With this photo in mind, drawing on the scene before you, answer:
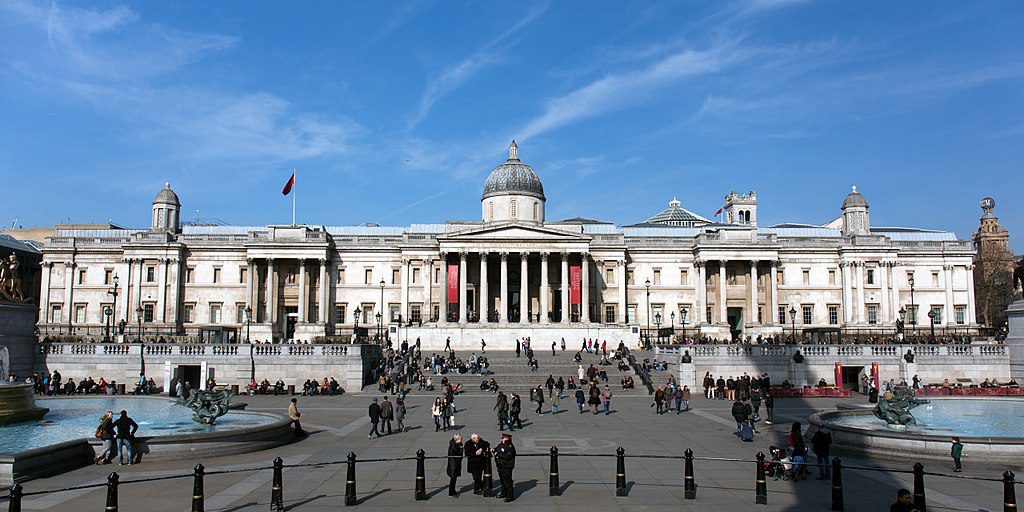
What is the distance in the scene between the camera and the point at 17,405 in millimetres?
24281

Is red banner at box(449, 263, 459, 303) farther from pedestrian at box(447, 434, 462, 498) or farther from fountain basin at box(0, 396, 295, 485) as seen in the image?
pedestrian at box(447, 434, 462, 498)

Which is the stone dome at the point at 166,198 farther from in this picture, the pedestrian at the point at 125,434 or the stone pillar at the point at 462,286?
the pedestrian at the point at 125,434

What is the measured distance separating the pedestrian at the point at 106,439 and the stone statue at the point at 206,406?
15.1 feet

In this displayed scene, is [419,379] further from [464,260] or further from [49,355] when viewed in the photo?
[464,260]

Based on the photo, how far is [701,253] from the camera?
243ft

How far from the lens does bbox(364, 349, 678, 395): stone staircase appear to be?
4291cm

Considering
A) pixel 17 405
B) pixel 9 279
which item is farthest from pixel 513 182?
pixel 17 405

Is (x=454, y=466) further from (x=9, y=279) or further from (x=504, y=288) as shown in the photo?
(x=504, y=288)

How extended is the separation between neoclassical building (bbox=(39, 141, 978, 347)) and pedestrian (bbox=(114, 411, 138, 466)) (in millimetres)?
50823

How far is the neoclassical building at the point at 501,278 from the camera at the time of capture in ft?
240

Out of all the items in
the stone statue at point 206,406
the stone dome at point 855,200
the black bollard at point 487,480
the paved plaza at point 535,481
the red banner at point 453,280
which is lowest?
the paved plaza at point 535,481

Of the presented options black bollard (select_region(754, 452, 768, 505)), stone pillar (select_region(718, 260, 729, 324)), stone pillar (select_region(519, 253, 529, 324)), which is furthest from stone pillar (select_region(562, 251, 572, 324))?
black bollard (select_region(754, 452, 768, 505))

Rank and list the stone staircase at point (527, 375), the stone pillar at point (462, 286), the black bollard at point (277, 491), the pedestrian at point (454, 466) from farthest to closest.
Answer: the stone pillar at point (462, 286) < the stone staircase at point (527, 375) < the pedestrian at point (454, 466) < the black bollard at point (277, 491)

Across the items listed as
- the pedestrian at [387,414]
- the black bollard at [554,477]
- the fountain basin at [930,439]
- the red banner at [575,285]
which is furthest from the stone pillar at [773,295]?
the black bollard at [554,477]
